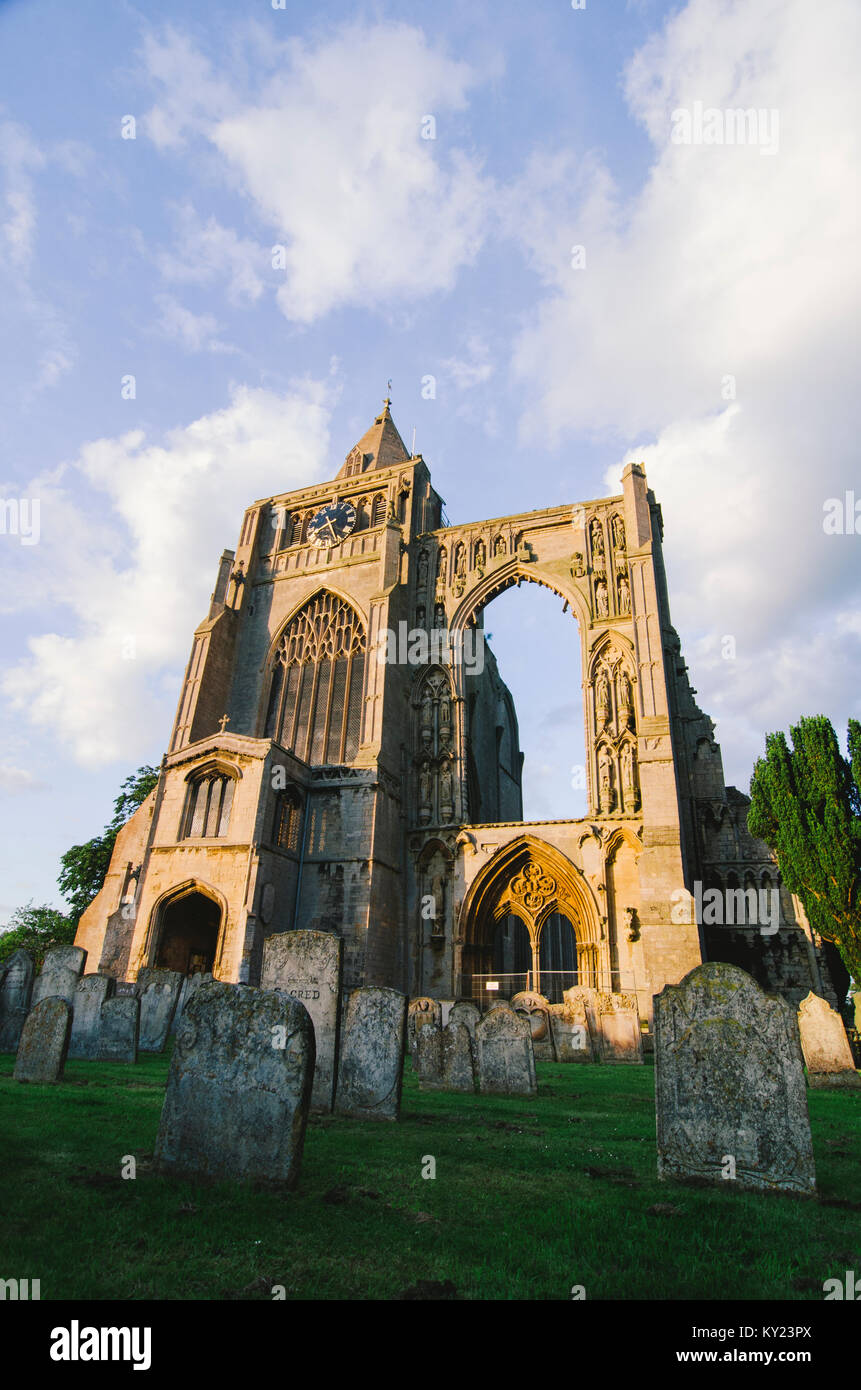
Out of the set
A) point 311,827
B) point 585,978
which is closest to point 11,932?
point 311,827

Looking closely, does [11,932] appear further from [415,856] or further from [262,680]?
[415,856]

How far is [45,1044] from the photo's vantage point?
27.5ft

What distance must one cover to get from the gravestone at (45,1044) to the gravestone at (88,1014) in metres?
3.22

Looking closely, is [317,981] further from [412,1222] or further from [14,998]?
[14,998]

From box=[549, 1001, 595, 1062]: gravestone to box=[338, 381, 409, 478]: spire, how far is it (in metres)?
25.7

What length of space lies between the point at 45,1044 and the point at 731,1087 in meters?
7.69

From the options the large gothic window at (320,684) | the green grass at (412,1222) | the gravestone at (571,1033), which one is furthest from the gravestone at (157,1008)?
the large gothic window at (320,684)

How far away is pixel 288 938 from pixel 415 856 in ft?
51.0

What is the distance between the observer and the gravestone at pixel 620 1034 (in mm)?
14289

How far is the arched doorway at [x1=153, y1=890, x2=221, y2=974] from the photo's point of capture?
2019 cm

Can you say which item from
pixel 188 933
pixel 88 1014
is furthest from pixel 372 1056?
pixel 188 933

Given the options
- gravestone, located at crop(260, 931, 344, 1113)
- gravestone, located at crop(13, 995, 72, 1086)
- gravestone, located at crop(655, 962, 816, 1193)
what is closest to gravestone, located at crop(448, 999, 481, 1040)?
gravestone, located at crop(260, 931, 344, 1113)

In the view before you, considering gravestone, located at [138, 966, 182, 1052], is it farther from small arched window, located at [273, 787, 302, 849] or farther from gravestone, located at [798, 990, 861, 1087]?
gravestone, located at [798, 990, 861, 1087]
